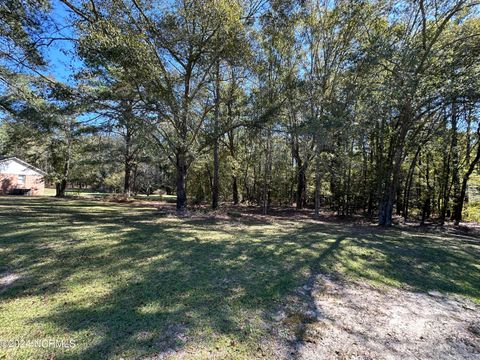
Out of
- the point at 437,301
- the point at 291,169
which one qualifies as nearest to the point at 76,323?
the point at 437,301

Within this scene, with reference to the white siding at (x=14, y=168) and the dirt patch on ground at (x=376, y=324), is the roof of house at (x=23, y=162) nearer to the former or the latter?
the white siding at (x=14, y=168)

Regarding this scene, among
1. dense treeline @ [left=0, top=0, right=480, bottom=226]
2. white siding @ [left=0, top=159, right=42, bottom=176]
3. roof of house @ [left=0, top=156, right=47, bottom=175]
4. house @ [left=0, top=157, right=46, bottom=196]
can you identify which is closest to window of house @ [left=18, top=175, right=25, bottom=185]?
house @ [left=0, top=157, right=46, bottom=196]

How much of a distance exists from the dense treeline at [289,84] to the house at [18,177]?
14.0 metres

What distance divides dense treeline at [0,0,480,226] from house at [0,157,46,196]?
14.0m

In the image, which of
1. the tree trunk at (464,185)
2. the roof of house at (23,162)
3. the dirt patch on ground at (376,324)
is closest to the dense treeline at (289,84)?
the tree trunk at (464,185)

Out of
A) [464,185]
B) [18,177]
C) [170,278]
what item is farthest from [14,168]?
[464,185]

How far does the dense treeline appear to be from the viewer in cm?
709

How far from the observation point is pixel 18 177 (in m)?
22.8

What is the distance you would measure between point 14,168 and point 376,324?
101ft

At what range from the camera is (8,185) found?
22156 millimetres

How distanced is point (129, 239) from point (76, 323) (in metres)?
3.48

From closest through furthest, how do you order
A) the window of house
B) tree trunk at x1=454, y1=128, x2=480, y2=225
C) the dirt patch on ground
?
the dirt patch on ground
tree trunk at x1=454, y1=128, x2=480, y2=225
the window of house

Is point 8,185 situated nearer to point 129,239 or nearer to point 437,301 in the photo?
point 129,239

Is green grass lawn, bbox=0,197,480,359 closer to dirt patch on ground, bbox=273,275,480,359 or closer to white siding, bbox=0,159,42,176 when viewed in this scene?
dirt patch on ground, bbox=273,275,480,359
